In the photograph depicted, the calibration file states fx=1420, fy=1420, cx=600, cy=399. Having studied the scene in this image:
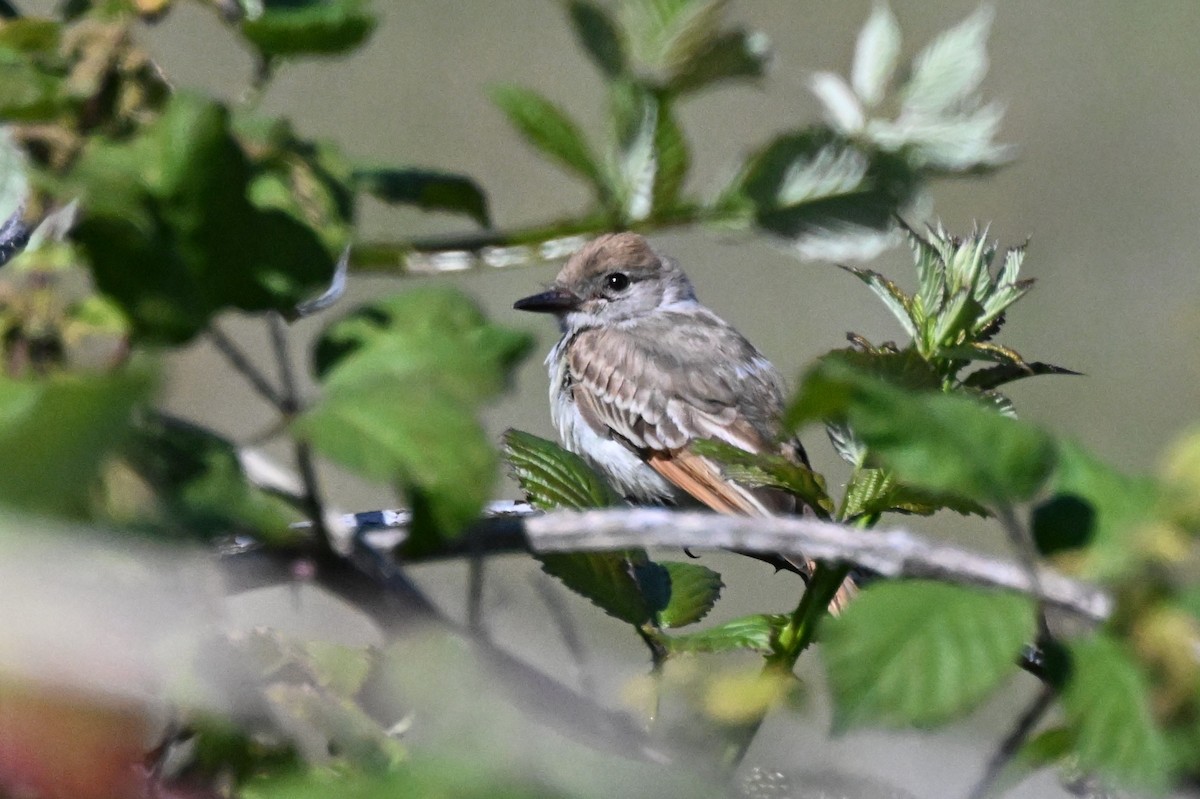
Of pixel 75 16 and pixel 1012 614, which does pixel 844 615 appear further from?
pixel 75 16

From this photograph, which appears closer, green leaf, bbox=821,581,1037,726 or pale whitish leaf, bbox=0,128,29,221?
green leaf, bbox=821,581,1037,726

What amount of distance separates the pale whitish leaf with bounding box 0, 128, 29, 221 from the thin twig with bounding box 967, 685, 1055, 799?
828mm

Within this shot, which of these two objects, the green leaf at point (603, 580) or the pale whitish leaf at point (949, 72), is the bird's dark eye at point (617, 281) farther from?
the green leaf at point (603, 580)

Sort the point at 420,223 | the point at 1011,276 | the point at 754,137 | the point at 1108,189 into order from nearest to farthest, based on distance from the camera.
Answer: the point at 1011,276
the point at 420,223
the point at 754,137
the point at 1108,189

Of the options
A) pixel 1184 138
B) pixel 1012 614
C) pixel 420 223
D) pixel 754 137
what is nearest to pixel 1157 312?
pixel 1184 138

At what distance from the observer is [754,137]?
8.08m

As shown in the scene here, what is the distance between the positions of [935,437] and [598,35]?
71 centimetres

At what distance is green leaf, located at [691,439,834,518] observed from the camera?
1.19 meters

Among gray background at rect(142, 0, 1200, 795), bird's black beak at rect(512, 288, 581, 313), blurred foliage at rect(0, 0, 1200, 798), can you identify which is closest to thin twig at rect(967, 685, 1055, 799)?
blurred foliage at rect(0, 0, 1200, 798)

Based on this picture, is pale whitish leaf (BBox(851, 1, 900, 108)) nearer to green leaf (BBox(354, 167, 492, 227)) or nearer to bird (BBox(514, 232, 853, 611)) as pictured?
green leaf (BBox(354, 167, 492, 227))

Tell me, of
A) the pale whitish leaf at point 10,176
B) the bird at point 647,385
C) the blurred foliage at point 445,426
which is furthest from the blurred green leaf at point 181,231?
the bird at point 647,385

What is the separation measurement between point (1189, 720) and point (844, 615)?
19 centimetres

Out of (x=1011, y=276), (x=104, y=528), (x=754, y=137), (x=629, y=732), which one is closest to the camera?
(x=104, y=528)

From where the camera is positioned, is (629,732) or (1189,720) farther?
(629,732)
